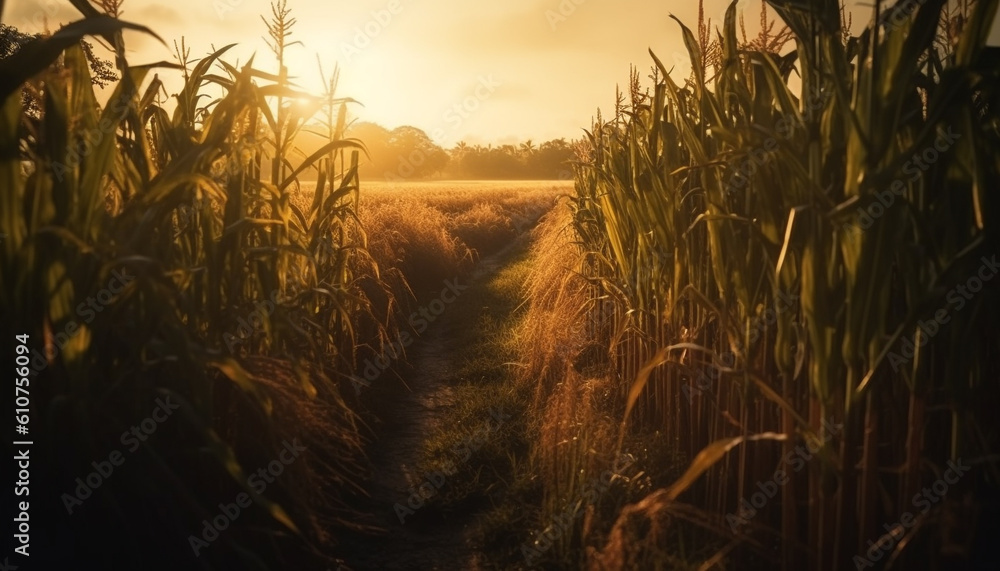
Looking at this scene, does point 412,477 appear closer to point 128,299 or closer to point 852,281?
point 128,299

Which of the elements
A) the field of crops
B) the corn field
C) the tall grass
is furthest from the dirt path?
the tall grass

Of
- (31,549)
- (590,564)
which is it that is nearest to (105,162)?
(31,549)

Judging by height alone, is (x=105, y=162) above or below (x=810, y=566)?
above

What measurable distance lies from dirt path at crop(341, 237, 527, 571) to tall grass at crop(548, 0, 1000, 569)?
2.77 feet

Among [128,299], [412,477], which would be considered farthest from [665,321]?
[128,299]

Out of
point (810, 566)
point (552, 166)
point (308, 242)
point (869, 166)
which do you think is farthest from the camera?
point (552, 166)

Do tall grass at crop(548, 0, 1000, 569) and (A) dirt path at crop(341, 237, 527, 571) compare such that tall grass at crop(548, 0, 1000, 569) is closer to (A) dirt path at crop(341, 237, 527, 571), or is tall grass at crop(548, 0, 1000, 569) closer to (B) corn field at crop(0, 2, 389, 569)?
(A) dirt path at crop(341, 237, 527, 571)

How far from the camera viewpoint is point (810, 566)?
188cm

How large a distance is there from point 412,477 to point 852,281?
2.54 meters

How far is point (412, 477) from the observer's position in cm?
350

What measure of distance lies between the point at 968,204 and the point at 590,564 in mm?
1520

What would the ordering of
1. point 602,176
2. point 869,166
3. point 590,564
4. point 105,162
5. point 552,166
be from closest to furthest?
1. point 869,166
2. point 105,162
3. point 590,564
4. point 602,176
5. point 552,166

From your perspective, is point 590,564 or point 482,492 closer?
point 590,564

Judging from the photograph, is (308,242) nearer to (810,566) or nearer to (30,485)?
(30,485)
